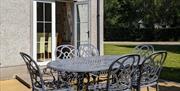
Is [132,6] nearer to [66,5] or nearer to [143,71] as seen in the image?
[66,5]

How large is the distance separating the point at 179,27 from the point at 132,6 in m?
6.43

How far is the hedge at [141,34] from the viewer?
1359 inches

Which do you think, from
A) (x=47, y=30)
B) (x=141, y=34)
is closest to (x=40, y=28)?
(x=47, y=30)

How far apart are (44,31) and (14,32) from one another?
135 cm

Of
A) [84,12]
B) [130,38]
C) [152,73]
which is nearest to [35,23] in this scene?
[84,12]

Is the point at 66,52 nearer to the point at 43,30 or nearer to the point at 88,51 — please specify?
the point at 88,51

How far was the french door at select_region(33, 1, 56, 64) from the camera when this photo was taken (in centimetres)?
1067

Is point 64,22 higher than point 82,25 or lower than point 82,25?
higher

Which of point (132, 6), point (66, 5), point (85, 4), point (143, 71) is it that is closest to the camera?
point (143, 71)

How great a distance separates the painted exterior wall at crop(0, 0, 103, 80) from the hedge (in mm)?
25911

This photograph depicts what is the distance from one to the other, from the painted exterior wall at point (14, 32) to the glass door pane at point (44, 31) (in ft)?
1.86

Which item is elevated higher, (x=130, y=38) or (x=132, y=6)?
(x=132, y=6)

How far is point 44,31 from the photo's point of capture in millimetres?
11102

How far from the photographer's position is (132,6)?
38375mm
